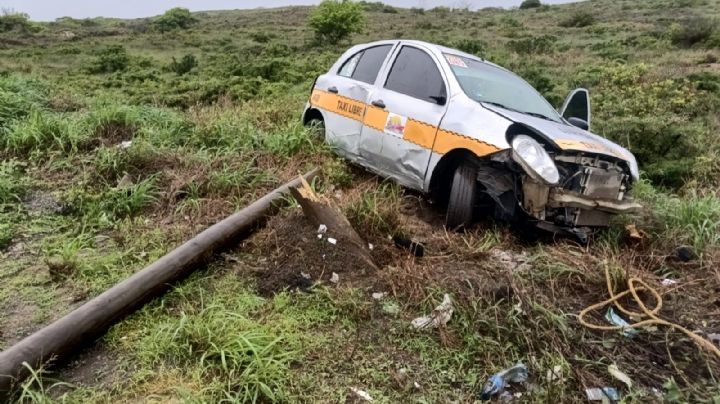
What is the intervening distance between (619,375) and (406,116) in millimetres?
2980

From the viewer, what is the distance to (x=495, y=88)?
17.0ft

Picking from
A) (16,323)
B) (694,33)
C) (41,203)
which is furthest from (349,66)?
(694,33)

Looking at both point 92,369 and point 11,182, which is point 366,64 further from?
point 92,369

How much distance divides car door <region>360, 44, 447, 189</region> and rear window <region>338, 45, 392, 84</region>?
8.9 inches

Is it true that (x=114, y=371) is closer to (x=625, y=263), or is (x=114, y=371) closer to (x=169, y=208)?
(x=169, y=208)

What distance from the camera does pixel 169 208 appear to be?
16.2 feet

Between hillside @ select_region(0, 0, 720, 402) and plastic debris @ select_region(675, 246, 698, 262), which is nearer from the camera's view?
hillside @ select_region(0, 0, 720, 402)

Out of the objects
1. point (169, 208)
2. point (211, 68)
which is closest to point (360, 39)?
point (211, 68)

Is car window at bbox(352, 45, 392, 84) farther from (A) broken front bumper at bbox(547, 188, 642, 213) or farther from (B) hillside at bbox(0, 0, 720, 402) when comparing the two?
(A) broken front bumper at bbox(547, 188, 642, 213)

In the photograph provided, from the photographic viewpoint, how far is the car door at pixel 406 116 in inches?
191

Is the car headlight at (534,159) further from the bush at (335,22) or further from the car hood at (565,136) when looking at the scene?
the bush at (335,22)

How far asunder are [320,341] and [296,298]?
48 centimetres

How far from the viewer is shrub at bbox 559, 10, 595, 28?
2688 cm

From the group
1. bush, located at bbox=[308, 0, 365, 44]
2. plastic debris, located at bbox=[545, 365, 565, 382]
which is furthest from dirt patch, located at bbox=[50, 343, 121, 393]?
bush, located at bbox=[308, 0, 365, 44]
